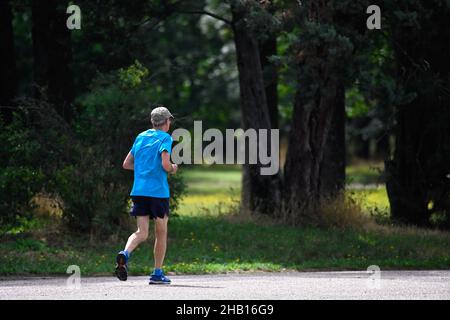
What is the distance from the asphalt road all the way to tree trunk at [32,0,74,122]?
765 centimetres

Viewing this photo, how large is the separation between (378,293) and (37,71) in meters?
11.2

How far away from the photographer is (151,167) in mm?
10203

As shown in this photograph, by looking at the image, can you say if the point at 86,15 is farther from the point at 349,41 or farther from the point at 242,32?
the point at 349,41

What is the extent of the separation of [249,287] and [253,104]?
8.49m

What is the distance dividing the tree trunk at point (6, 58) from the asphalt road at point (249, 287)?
8527 mm

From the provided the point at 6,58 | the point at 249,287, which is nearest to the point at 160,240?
the point at 249,287

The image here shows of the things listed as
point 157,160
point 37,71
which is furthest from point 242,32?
point 157,160

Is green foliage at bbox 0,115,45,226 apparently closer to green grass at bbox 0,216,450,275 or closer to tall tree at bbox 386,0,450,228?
green grass at bbox 0,216,450,275

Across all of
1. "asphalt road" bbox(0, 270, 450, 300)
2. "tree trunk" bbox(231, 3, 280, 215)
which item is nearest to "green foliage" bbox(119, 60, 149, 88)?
"tree trunk" bbox(231, 3, 280, 215)

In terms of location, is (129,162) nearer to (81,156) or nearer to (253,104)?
(81,156)

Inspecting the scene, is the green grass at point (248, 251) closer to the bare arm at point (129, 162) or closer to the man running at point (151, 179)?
the man running at point (151, 179)

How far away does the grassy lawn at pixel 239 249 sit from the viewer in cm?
1291

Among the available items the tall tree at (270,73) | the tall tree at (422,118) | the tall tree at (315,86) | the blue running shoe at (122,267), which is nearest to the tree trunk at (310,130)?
the tall tree at (315,86)

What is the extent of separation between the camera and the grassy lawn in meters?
12.9
